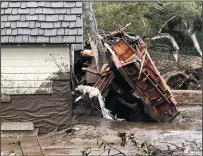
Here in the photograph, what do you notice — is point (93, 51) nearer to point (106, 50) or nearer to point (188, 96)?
point (106, 50)

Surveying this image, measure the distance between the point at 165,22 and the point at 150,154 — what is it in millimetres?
18227

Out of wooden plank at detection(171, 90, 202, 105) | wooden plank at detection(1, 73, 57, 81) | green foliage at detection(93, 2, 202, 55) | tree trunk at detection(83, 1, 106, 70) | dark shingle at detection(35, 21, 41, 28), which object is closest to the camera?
dark shingle at detection(35, 21, 41, 28)

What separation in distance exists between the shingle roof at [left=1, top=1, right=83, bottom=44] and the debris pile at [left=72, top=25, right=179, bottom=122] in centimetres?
168

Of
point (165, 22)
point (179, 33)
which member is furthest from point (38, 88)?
point (179, 33)

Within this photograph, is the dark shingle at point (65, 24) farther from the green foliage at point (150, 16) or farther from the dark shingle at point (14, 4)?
the green foliage at point (150, 16)

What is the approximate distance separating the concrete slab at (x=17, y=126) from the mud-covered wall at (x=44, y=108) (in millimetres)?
126

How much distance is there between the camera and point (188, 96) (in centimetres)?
1389

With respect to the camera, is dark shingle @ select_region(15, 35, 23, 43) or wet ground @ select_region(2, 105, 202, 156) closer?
wet ground @ select_region(2, 105, 202, 156)

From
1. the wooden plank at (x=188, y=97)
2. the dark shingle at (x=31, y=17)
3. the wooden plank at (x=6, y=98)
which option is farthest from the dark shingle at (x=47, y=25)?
the wooden plank at (x=188, y=97)

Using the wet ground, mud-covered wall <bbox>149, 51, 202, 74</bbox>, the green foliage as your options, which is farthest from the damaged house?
the green foliage

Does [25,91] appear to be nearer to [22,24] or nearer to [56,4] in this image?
[22,24]

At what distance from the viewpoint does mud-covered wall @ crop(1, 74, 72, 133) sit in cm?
987

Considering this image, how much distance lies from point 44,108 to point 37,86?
0.55 m

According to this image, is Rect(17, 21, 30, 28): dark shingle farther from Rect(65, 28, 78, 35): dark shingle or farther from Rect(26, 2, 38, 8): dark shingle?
Rect(65, 28, 78, 35): dark shingle
